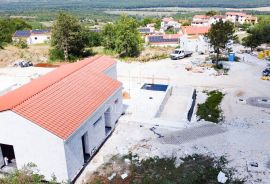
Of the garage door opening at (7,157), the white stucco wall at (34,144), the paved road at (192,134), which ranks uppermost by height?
the white stucco wall at (34,144)

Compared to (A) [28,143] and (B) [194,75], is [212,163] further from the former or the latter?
(B) [194,75]

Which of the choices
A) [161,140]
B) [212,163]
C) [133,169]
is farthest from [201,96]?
[133,169]

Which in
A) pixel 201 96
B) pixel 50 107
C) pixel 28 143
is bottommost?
pixel 201 96

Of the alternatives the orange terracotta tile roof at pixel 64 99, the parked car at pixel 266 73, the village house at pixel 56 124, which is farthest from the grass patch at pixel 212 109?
the parked car at pixel 266 73

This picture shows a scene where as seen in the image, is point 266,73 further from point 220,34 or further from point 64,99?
point 64,99

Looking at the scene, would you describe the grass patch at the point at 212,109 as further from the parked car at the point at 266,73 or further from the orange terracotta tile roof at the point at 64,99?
the parked car at the point at 266,73

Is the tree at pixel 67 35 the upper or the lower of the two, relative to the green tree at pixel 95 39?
upper
